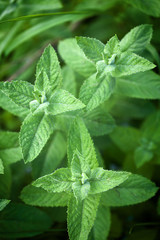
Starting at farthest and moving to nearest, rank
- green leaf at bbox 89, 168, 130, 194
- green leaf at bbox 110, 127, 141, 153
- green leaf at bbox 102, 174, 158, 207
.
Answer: green leaf at bbox 110, 127, 141, 153
green leaf at bbox 102, 174, 158, 207
green leaf at bbox 89, 168, 130, 194

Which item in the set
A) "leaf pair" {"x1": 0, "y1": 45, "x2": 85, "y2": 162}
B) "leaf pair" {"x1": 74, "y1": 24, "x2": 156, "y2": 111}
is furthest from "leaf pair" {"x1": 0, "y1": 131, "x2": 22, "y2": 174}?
"leaf pair" {"x1": 74, "y1": 24, "x2": 156, "y2": 111}

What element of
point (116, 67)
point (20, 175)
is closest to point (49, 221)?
point (20, 175)

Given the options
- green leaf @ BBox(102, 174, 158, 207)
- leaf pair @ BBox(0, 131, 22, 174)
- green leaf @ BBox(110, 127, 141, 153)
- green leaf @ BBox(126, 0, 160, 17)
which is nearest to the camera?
green leaf @ BBox(102, 174, 158, 207)

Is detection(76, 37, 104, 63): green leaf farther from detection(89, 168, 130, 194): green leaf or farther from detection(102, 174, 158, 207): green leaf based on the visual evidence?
detection(102, 174, 158, 207): green leaf

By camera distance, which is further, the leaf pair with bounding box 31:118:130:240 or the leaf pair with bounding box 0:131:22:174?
the leaf pair with bounding box 0:131:22:174

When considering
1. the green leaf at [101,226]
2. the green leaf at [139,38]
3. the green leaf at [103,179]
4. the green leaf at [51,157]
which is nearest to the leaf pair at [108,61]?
the green leaf at [139,38]

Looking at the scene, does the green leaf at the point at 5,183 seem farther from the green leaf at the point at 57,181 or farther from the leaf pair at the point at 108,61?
the leaf pair at the point at 108,61
